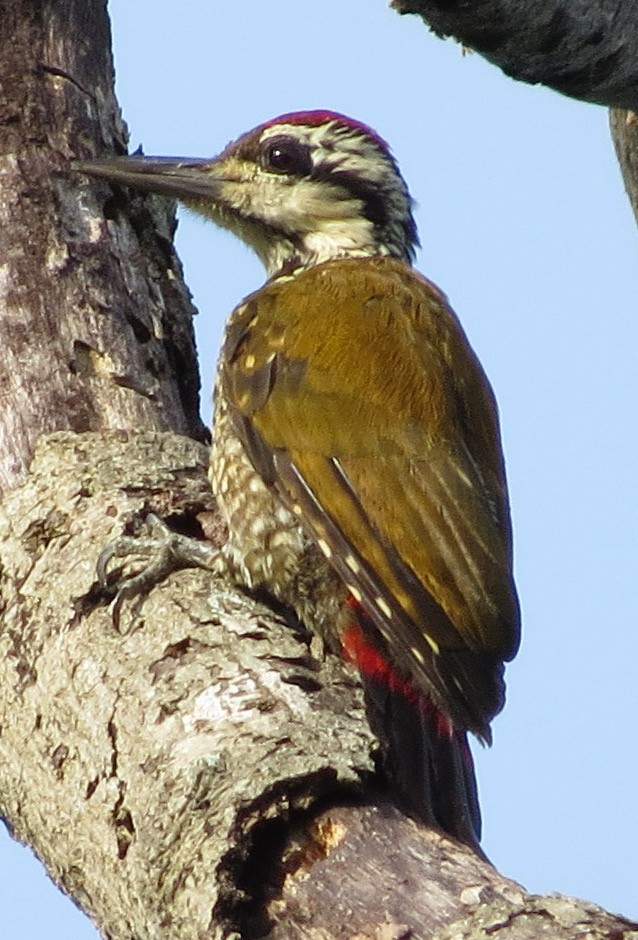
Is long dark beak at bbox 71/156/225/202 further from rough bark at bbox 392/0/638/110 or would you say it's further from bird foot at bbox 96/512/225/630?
rough bark at bbox 392/0/638/110

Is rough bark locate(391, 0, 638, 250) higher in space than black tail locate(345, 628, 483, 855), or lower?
higher

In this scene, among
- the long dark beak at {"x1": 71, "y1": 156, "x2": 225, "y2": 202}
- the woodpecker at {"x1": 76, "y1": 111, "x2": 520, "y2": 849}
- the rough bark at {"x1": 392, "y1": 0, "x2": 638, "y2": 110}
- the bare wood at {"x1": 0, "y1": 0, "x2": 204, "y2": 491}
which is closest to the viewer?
the rough bark at {"x1": 392, "y1": 0, "x2": 638, "y2": 110}

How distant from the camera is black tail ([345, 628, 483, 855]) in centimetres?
317

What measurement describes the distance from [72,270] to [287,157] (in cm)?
101

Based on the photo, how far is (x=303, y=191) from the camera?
16.1ft

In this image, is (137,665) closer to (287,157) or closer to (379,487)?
(379,487)

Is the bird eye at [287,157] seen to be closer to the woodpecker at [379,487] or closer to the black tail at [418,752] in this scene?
the woodpecker at [379,487]

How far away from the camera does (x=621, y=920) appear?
2.42 m

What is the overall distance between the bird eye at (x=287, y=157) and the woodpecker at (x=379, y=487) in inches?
5.3

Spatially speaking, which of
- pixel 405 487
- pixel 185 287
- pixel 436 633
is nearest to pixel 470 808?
pixel 436 633

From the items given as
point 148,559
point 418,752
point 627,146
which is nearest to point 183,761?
point 418,752

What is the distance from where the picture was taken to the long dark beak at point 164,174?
13.9 feet

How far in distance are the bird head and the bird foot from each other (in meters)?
1.26

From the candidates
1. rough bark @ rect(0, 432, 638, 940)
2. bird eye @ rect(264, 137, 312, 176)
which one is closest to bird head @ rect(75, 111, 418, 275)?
bird eye @ rect(264, 137, 312, 176)
